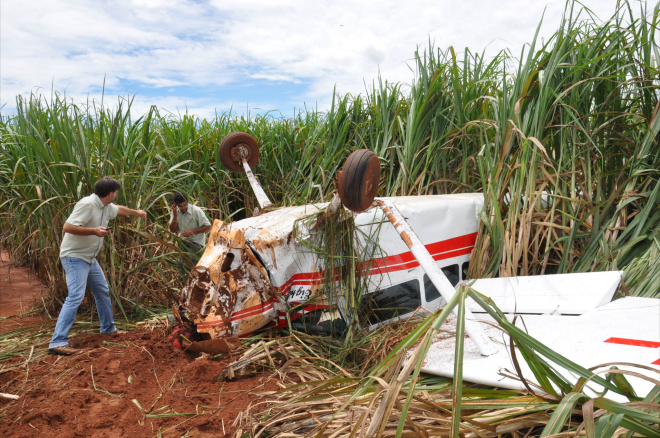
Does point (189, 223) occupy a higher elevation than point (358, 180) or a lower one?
lower

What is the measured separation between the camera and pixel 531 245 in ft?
14.8

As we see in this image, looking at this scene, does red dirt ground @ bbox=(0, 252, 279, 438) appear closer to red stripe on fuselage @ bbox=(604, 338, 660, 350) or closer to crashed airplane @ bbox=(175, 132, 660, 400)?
crashed airplane @ bbox=(175, 132, 660, 400)

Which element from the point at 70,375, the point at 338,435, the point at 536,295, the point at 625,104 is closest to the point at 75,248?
the point at 70,375

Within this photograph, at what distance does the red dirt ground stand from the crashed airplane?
363mm

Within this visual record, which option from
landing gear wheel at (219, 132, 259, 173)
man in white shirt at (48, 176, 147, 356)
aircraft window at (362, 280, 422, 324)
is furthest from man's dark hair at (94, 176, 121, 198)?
aircraft window at (362, 280, 422, 324)

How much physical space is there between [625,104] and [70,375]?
589 cm

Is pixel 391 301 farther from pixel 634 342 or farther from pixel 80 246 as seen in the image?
pixel 80 246

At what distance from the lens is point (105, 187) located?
4477 millimetres

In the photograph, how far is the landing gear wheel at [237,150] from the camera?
577 centimetres

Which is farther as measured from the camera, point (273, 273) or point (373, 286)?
point (373, 286)

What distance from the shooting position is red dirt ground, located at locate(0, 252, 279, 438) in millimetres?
2789

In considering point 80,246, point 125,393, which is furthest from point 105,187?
point 125,393

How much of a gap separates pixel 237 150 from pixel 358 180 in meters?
3.43

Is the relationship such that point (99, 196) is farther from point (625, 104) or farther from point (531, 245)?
point (625, 104)
